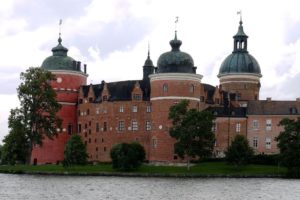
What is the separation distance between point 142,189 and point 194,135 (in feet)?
86.1

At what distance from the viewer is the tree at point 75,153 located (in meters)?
88.7

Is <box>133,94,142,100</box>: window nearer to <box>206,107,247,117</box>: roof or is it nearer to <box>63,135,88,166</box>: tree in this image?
<box>206,107,247,117</box>: roof

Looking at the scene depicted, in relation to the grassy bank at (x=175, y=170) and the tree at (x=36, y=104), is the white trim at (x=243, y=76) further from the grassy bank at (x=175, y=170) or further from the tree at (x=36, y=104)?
the tree at (x=36, y=104)

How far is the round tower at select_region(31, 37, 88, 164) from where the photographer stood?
109 meters

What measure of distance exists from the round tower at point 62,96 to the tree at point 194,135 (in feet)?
81.6

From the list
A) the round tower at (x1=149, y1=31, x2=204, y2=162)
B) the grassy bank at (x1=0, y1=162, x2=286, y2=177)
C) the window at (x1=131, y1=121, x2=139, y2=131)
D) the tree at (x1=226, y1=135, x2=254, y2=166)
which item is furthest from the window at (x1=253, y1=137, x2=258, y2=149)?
the window at (x1=131, y1=121, x2=139, y2=131)

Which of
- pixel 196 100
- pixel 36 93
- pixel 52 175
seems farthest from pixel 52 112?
pixel 196 100

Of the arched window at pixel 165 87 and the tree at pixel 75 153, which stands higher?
the arched window at pixel 165 87

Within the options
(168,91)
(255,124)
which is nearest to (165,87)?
(168,91)

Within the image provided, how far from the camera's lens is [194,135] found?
88188 mm

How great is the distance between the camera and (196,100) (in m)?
100

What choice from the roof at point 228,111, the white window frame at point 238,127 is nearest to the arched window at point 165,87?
the roof at point 228,111

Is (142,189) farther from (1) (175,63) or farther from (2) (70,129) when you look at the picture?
(2) (70,129)

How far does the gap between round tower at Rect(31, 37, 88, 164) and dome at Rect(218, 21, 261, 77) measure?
21586 millimetres
